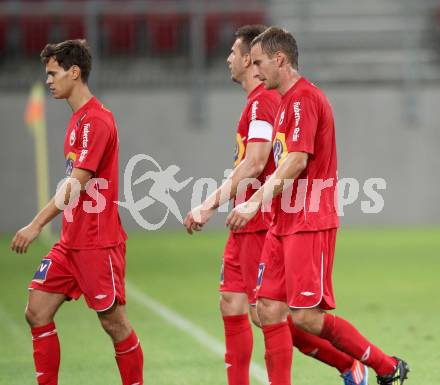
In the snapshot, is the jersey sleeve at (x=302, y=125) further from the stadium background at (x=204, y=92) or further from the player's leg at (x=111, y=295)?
the stadium background at (x=204, y=92)

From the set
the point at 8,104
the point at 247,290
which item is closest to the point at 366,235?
the point at 8,104

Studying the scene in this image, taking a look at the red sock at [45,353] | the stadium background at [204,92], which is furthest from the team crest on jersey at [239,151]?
the stadium background at [204,92]

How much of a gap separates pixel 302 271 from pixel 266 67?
1.13 meters

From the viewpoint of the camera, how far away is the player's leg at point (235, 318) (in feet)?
22.6

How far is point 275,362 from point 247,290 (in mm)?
756

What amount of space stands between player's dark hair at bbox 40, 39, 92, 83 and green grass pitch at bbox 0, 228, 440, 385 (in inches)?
86.1

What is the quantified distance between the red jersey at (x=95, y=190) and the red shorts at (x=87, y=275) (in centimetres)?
6

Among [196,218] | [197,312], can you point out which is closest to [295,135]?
[196,218]

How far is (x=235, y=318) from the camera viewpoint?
22.9 ft

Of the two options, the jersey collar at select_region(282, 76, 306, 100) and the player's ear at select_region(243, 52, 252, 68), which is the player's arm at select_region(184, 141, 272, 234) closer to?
the jersey collar at select_region(282, 76, 306, 100)

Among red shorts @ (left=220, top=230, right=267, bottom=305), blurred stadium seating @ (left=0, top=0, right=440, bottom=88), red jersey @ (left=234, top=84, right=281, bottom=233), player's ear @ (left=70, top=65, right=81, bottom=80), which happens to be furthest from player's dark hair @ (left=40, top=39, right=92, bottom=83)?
blurred stadium seating @ (left=0, top=0, right=440, bottom=88)

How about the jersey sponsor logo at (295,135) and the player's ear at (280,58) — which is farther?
the player's ear at (280,58)

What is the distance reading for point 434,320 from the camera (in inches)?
412

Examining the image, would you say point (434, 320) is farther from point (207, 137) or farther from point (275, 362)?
point (207, 137)
